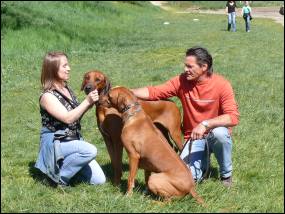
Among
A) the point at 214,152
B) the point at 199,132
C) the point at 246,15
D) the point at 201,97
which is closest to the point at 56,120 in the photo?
the point at 199,132

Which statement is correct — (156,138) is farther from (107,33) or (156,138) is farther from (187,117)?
(107,33)

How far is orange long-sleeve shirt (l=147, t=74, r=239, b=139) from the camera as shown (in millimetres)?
5566

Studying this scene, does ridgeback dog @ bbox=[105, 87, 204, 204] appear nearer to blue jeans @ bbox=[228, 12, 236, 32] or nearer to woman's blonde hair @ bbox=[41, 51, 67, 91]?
woman's blonde hair @ bbox=[41, 51, 67, 91]

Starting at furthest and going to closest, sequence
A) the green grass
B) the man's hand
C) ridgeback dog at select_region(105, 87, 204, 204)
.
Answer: the green grass
the man's hand
ridgeback dog at select_region(105, 87, 204, 204)

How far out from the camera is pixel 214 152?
18.5ft

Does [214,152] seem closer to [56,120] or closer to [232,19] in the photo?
[56,120]

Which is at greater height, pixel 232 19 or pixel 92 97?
pixel 92 97

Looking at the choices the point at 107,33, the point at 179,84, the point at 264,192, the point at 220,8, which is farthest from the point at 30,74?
the point at 220,8

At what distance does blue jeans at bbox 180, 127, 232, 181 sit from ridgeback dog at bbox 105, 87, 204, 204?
2.32ft

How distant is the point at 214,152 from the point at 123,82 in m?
6.21

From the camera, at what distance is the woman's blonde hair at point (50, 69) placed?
5.41 metres

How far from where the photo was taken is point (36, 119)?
338 inches

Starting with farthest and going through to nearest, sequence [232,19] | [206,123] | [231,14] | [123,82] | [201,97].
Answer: [231,14], [232,19], [123,82], [201,97], [206,123]

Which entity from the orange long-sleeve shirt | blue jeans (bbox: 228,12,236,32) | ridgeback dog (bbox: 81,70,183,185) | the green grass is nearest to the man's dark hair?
the orange long-sleeve shirt
